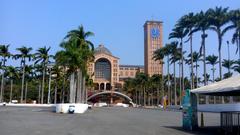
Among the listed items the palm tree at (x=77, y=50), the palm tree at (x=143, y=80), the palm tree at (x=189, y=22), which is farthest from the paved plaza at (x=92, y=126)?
the palm tree at (x=143, y=80)

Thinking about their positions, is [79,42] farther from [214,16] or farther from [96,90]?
[96,90]

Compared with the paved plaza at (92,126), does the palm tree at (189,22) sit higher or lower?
higher

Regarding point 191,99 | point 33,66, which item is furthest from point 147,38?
point 191,99

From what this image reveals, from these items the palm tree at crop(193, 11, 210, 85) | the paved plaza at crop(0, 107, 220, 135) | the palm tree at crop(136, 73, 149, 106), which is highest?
the palm tree at crop(193, 11, 210, 85)

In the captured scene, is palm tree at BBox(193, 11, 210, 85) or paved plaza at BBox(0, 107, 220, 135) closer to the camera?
paved plaza at BBox(0, 107, 220, 135)

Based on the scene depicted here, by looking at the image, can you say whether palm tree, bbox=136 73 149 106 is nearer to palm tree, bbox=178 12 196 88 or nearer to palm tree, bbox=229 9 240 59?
palm tree, bbox=178 12 196 88

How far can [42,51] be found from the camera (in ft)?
303

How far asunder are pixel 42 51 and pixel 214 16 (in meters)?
45.9

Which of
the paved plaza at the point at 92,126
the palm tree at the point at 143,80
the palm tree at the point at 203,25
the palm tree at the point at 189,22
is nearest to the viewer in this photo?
the paved plaza at the point at 92,126

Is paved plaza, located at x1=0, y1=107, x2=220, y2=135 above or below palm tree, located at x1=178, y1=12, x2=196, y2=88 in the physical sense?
below

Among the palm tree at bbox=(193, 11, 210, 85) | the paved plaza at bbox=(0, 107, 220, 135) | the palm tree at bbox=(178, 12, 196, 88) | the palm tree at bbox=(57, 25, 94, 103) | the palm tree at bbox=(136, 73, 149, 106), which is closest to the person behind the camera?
the paved plaza at bbox=(0, 107, 220, 135)

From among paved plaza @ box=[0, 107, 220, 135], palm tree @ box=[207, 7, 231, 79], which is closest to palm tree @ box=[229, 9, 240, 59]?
palm tree @ box=[207, 7, 231, 79]

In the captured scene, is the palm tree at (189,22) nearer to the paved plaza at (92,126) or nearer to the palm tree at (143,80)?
the paved plaza at (92,126)

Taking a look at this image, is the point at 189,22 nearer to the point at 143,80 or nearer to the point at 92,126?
the point at 92,126
